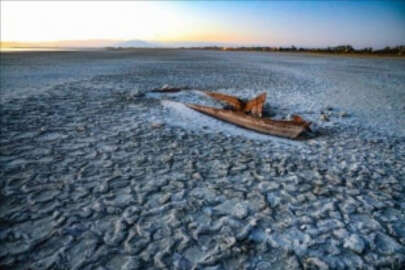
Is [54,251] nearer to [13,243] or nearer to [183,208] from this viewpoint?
[13,243]

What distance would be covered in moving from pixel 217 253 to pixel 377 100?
8.23 meters

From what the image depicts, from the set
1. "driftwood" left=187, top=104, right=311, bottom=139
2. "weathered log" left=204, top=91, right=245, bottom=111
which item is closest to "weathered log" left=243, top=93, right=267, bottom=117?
"weathered log" left=204, top=91, right=245, bottom=111

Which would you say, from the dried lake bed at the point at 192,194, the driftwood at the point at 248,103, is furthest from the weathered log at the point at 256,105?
the dried lake bed at the point at 192,194

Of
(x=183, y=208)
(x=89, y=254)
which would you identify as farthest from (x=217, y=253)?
(x=89, y=254)

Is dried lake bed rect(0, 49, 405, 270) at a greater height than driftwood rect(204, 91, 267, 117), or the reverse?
driftwood rect(204, 91, 267, 117)

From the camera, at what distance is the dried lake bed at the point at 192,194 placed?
6.22 ft

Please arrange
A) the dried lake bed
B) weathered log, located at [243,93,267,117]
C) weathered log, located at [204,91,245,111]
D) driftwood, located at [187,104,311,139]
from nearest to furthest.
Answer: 1. the dried lake bed
2. driftwood, located at [187,104,311,139]
3. weathered log, located at [243,93,267,117]
4. weathered log, located at [204,91,245,111]

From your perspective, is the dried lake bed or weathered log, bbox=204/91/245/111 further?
weathered log, bbox=204/91/245/111

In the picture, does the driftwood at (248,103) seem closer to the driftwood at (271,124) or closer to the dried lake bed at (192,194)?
the driftwood at (271,124)

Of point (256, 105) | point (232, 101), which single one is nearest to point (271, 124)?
point (256, 105)

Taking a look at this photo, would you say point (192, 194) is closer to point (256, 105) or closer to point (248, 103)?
point (256, 105)

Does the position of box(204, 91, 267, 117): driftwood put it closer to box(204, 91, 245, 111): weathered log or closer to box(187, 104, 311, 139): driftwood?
box(204, 91, 245, 111): weathered log

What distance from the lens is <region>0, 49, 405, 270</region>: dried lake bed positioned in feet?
6.22

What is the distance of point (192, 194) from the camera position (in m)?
2.67
